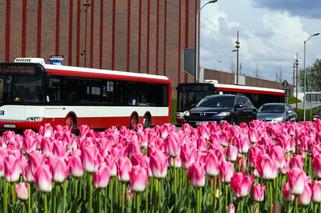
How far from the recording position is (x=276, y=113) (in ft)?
104

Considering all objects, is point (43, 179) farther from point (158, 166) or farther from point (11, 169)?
point (158, 166)

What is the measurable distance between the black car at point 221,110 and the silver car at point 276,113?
5396 millimetres

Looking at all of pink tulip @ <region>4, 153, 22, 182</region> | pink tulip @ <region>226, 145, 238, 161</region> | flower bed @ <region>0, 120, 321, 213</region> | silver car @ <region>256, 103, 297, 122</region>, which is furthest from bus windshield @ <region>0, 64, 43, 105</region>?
pink tulip @ <region>4, 153, 22, 182</region>

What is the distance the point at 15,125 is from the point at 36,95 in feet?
4.55

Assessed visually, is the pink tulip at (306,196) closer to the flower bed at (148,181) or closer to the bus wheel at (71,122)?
the flower bed at (148,181)

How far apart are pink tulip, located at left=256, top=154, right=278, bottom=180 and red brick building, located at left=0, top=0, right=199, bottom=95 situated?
44.0 meters

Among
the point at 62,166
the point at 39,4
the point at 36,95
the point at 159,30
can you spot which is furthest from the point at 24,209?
the point at 159,30

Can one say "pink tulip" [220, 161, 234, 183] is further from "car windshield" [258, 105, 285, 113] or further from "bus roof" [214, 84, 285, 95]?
"bus roof" [214, 84, 285, 95]

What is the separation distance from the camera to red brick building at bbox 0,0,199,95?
158ft

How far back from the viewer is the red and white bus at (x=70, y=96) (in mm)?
22219

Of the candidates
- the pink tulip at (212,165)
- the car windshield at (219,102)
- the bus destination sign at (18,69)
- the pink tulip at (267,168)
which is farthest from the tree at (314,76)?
the pink tulip at (212,165)

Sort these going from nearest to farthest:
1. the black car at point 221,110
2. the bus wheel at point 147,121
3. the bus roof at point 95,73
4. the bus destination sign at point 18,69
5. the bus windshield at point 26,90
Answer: the bus windshield at point 26,90, the bus destination sign at point 18,69, the bus roof at point 95,73, the black car at point 221,110, the bus wheel at point 147,121

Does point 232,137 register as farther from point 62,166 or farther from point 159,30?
point 159,30

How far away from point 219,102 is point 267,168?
2094 cm
